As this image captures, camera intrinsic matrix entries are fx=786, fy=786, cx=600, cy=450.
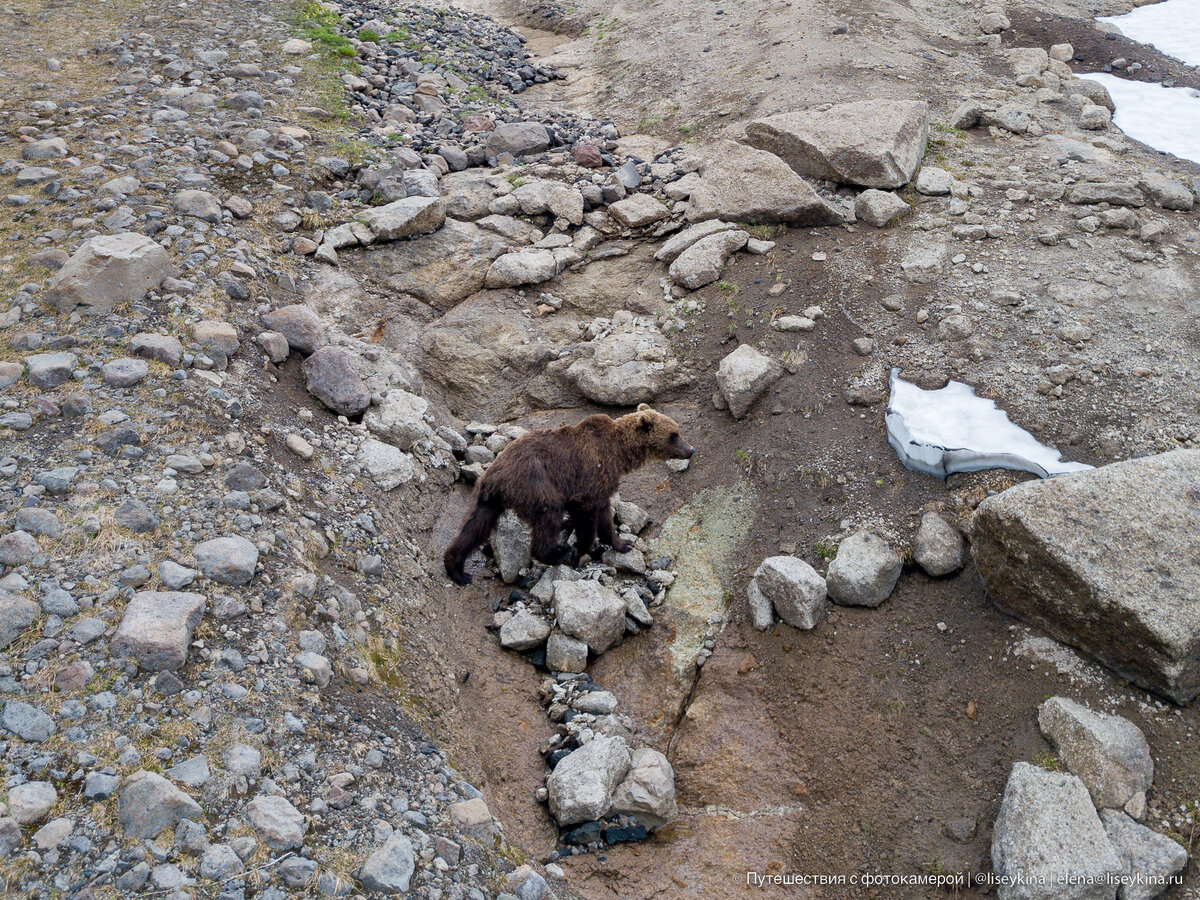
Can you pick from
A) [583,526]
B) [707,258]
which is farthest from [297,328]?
[707,258]

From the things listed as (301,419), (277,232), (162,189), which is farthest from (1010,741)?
(162,189)

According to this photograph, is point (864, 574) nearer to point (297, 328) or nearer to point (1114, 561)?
point (1114, 561)

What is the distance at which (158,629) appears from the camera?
4.62 meters

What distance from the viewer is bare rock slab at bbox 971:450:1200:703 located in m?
5.05

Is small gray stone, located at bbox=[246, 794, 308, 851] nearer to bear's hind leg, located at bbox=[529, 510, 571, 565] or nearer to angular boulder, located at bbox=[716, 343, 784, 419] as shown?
bear's hind leg, located at bbox=[529, 510, 571, 565]

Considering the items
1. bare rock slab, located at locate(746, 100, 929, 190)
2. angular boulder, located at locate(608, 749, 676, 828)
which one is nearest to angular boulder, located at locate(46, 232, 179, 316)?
angular boulder, located at locate(608, 749, 676, 828)

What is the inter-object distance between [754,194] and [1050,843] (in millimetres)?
7539

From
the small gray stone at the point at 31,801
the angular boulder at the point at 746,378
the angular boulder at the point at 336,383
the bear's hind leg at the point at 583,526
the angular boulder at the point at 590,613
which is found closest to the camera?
the small gray stone at the point at 31,801

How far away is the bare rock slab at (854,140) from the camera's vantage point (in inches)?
379

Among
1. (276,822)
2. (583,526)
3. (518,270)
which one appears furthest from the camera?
(518,270)

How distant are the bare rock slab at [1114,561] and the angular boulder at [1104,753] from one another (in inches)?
17.0

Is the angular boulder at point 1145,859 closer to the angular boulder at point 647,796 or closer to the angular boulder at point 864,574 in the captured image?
the angular boulder at point 864,574

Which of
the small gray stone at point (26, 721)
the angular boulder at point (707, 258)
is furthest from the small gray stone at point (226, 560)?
the angular boulder at point (707, 258)

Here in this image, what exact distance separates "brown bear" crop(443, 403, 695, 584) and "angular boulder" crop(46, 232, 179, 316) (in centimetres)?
369
